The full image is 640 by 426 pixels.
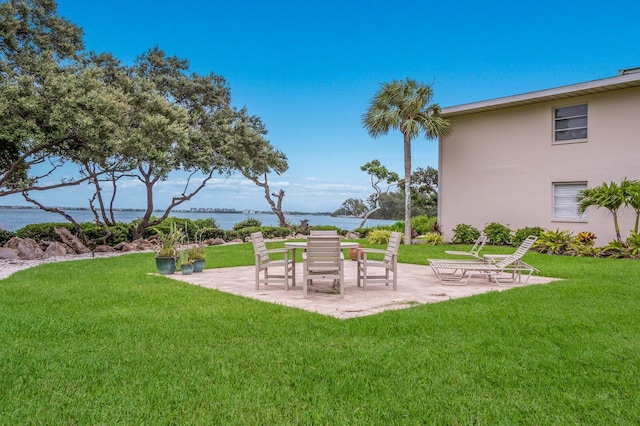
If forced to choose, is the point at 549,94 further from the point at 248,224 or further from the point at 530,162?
the point at 248,224

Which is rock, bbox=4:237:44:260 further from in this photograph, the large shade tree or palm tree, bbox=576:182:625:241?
palm tree, bbox=576:182:625:241

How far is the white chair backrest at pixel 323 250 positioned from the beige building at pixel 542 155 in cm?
1071

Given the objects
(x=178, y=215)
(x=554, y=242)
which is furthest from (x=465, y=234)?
(x=178, y=215)

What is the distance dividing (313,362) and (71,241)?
13.1 m

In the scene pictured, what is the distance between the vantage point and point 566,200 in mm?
14328

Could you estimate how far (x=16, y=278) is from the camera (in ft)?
27.3

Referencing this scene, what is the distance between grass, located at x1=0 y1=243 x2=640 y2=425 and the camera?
2838mm

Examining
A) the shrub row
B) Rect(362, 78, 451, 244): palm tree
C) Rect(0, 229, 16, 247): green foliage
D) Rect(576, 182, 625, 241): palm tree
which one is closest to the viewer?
Rect(576, 182, 625, 241): palm tree

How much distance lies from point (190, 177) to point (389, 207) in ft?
65.8

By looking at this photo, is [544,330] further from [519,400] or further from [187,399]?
[187,399]

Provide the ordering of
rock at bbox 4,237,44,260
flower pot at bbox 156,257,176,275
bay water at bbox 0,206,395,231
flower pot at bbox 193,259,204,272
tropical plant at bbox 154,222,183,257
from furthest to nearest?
bay water at bbox 0,206,395,231, rock at bbox 4,237,44,260, flower pot at bbox 193,259,204,272, tropical plant at bbox 154,222,183,257, flower pot at bbox 156,257,176,275

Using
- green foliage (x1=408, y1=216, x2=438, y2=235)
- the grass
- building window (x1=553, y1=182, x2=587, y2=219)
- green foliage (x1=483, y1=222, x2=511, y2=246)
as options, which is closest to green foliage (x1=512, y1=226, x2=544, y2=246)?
green foliage (x1=483, y1=222, x2=511, y2=246)

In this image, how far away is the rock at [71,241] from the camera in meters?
14.0

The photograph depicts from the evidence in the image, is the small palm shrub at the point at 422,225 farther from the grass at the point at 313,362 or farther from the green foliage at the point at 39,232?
the green foliage at the point at 39,232
